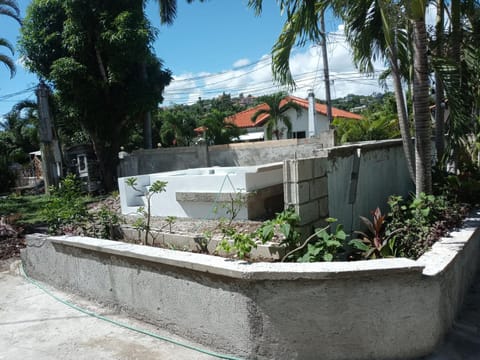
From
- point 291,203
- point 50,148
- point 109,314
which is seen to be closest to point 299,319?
point 291,203

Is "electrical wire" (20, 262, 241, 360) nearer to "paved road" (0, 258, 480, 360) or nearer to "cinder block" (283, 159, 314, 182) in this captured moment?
"paved road" (0, 258, 480, 360)

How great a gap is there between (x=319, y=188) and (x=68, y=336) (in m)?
2.93

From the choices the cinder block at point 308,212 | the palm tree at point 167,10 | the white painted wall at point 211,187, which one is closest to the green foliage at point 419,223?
the cinder block at point 308,212

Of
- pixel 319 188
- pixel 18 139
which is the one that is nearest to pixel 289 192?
pixel 319 188

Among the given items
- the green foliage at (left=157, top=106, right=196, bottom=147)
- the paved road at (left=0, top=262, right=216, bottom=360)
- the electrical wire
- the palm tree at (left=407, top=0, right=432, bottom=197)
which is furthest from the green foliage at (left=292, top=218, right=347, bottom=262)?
the green foliage at (left=157, top=106, right=196, bottom=147)

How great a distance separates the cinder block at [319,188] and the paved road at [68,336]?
1.94 metres

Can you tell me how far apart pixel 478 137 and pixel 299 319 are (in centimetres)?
589

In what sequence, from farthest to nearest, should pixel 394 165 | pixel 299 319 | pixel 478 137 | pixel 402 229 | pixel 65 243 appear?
pixel 478 137
pixel 394 165
pixel 65 243
pixel 402 229
pixel 299 319

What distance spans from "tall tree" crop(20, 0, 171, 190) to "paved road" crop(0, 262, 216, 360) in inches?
407

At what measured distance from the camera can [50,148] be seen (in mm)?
13508

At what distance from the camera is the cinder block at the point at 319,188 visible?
4.10 meters

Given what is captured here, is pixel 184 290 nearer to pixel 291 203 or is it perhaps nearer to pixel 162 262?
pixel 162 262

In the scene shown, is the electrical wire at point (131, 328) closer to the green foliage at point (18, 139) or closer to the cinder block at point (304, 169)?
the cinder block at point (304, 169)

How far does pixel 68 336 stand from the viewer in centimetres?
371
